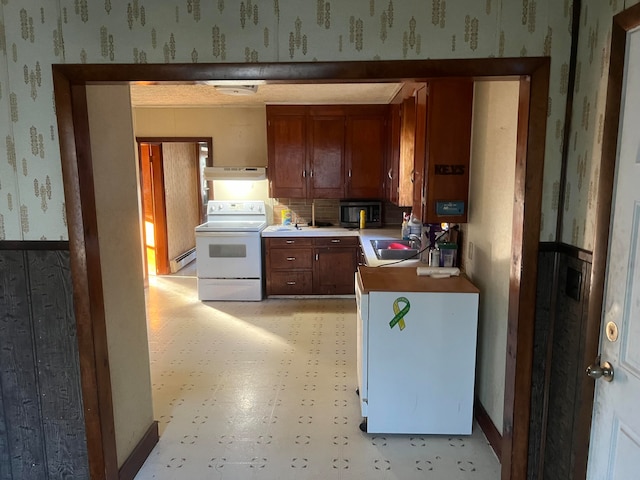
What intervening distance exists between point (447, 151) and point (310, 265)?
2.71 metres

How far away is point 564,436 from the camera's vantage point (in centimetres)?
178

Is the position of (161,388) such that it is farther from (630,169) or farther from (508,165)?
(630,169)

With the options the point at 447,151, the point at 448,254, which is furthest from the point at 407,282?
the point at 447,151

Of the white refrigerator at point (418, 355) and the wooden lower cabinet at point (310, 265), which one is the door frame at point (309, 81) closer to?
the white refrigerator at point (418, 355)

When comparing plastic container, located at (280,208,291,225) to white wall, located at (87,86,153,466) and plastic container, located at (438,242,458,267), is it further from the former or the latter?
white wall, located at (87,86,153,466)

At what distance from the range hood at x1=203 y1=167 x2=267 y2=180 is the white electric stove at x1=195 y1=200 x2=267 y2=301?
0.58 m

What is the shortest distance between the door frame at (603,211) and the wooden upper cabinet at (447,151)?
4.18 feet

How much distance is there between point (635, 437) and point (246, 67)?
5.79 ft

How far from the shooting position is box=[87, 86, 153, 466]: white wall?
6.61 feet

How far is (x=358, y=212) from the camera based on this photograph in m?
5.46

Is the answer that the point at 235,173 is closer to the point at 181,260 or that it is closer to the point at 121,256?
the point at 181,260

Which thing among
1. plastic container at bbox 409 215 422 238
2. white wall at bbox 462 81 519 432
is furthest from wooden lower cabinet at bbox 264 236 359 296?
white wall at bbox 462 81 519 432

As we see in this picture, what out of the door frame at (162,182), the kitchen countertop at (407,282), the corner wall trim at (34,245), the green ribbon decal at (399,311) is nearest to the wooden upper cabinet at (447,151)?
the kitchen countertop at (407,282)

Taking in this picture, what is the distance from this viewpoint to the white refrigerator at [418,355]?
2416mm
